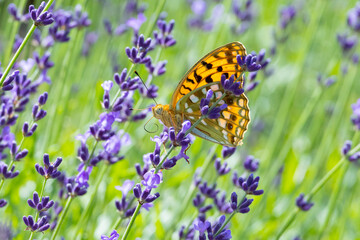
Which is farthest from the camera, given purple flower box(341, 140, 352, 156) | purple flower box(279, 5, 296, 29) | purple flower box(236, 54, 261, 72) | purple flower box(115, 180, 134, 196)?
purple flower box(279, 5, 296, 29)

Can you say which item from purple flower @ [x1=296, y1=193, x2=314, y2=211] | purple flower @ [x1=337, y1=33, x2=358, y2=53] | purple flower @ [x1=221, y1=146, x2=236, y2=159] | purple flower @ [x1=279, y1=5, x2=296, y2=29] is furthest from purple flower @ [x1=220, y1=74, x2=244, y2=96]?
purple flower @ [x1=279, y1=5, x2=296, y2=29]

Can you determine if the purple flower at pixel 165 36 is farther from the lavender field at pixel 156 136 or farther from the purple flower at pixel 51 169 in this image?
the purple flower at pixel 51 169

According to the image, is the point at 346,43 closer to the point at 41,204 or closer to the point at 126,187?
the point at 126,187

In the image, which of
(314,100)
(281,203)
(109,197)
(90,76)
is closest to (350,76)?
(314,100)

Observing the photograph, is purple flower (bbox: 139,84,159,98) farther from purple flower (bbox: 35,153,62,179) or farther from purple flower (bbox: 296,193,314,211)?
purple flower (bbox: 296,193,314,211)

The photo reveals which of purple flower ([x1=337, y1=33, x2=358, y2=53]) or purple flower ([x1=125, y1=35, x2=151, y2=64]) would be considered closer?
purple flower ([x1=125, y1=35, x2=151, y2=64])

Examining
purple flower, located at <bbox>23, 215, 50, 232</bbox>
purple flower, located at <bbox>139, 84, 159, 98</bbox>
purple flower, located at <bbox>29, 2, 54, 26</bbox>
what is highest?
purple flower, located at <bbox>139, 84, 159, 98</bbox>

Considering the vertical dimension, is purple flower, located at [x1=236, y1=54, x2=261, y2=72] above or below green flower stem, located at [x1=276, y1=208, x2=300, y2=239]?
above

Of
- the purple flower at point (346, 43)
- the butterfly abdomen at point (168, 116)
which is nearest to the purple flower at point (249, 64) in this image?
the butterfly abdomen at point (168, 116)
